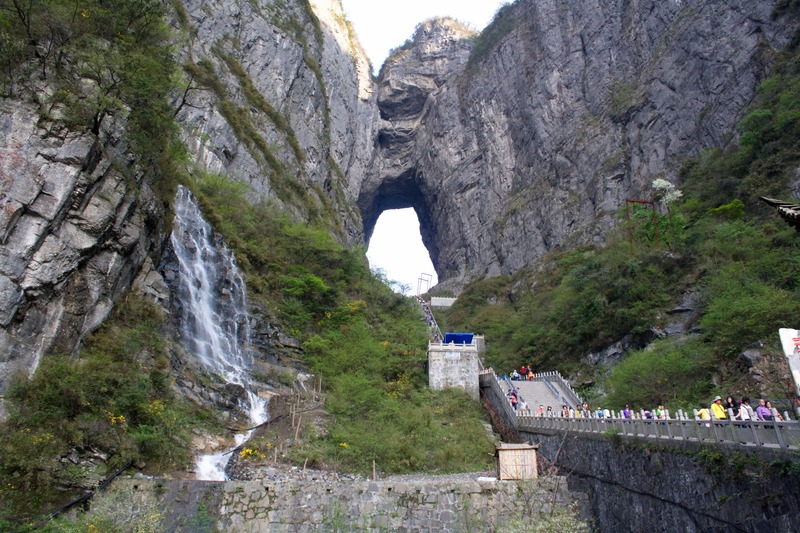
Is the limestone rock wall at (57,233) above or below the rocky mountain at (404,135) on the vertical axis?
below

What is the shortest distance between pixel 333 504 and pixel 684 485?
7.42 m

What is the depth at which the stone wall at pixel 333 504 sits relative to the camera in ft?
38.4

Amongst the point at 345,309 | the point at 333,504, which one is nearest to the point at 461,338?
the point at 345,309

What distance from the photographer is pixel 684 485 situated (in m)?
10.9

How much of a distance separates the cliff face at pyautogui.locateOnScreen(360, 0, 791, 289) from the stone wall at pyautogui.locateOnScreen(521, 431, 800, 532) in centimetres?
3502

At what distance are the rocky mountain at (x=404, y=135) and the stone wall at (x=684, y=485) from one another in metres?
→ 14.7

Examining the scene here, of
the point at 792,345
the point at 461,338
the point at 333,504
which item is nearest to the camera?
the point at 792,345

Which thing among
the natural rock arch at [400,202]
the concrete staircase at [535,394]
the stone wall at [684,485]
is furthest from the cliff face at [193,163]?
the concrete staircase at [535,394]

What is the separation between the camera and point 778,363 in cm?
1608

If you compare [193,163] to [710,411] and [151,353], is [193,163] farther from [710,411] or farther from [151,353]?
[710,411]

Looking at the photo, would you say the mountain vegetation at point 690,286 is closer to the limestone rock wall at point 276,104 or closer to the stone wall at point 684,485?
the stone wall at point 684,485

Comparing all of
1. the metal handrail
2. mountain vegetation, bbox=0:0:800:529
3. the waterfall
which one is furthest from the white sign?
the waterfall

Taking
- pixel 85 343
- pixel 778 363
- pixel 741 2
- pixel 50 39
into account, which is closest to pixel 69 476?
pixel 85 343

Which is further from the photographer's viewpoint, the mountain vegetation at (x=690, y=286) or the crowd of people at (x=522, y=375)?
the crowd of people at (x=522, y=375)
